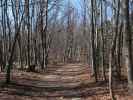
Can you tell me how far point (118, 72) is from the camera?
2011 cm

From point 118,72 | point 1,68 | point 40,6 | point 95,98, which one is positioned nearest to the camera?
point 95,98

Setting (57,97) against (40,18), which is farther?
(40,18)

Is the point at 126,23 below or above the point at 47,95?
above

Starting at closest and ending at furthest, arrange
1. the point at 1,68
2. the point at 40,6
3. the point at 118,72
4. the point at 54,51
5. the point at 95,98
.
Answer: the point at 95,98
the point at 118,72
the point at 1,68
the point at 40,6
the point at 54,51

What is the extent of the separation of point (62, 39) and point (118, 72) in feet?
239

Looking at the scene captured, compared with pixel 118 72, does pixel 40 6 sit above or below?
above

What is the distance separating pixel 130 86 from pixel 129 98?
55cm

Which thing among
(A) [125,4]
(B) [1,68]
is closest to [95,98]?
(A) [125,4]

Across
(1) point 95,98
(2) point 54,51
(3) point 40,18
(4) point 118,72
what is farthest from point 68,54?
(1) point 95,98

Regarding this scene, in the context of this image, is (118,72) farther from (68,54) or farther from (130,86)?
(68,54)

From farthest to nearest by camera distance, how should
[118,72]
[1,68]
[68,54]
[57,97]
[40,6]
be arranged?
[68,54]
[40,6]
[1,68]
[118,72]
[57,97]

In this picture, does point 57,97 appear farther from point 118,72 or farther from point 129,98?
point 118,72

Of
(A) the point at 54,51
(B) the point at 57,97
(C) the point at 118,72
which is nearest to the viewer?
(B) the point at 57,97

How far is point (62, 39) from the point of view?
9262 centimetres
